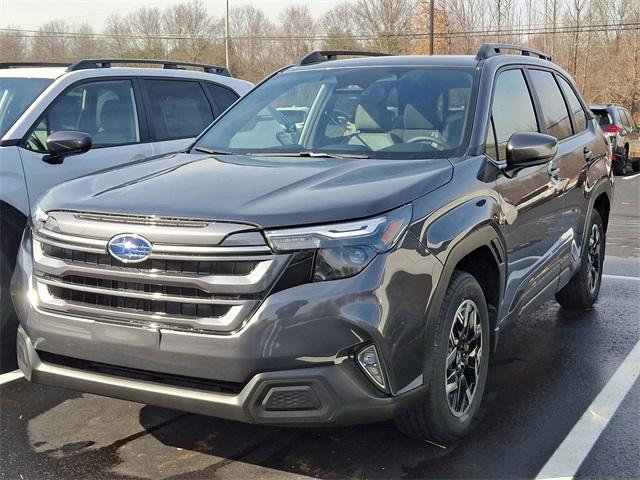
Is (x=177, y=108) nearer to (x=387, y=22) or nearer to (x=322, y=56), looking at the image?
(x=322, y=56)

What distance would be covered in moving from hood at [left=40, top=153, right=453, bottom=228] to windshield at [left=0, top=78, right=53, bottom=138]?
1980 mm

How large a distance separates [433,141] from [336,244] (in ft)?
4.34

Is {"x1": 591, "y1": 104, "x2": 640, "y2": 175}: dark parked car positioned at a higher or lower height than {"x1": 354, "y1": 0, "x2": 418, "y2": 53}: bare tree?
lower

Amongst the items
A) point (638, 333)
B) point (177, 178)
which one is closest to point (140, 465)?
point (177, 178)

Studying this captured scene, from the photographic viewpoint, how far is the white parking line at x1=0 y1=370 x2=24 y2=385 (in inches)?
180

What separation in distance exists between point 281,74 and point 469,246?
2.21 metres

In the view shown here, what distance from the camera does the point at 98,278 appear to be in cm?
313

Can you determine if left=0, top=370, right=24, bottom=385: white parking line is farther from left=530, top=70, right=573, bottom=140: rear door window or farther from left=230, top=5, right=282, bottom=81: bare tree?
left=230, top=5, right=282, bottom=81: bare tree

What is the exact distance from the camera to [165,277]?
298 centimetres

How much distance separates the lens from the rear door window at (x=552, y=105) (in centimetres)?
506

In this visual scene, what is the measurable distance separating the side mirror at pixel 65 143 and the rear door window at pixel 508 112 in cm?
278

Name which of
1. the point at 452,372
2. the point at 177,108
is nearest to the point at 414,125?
the point at 452,372

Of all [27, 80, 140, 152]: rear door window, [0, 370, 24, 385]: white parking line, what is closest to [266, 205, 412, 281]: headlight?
[0, 370, 24, 385]: white parking line

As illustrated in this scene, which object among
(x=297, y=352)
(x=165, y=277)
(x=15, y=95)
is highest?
(x=15, y=95)
